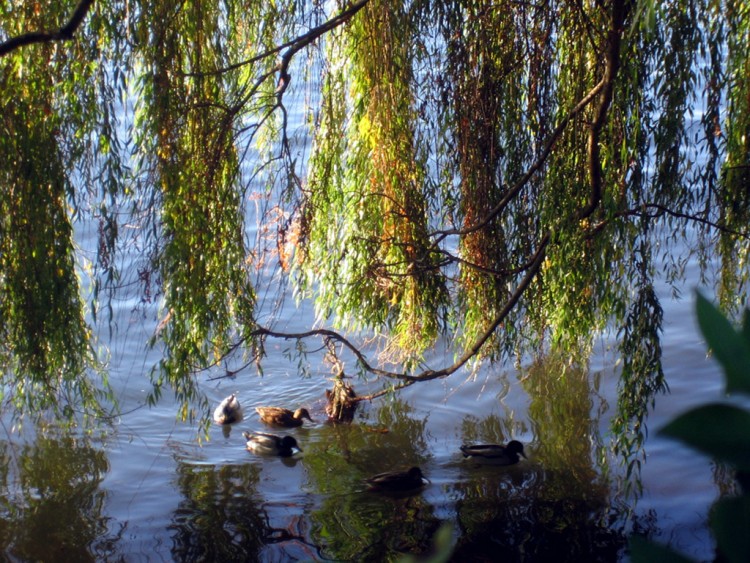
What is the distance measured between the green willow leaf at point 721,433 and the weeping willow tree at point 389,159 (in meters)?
3.22

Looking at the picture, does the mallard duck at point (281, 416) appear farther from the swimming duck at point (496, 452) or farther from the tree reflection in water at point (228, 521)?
the swimming duck at point (496, 452)

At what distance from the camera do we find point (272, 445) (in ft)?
21.4

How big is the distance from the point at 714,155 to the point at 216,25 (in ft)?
8.21

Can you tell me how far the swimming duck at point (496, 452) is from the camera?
6.27 meters

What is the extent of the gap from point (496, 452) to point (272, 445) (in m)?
1.60

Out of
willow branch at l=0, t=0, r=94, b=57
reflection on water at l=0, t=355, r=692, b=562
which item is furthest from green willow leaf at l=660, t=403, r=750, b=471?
reflection on water at l=0, t=355, r=692, b=562

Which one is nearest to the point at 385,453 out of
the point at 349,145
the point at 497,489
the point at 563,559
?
the point at 497,489

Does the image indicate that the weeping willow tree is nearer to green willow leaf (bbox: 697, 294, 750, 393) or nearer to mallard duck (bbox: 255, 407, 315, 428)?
mallard duck (bbox: 255, 407, 315, 428)

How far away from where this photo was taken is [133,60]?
4.26 metres

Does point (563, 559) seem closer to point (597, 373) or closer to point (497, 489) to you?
point (497, 489)

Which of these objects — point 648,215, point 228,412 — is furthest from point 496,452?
point 648,215

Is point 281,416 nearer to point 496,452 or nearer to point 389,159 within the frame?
point 496,452

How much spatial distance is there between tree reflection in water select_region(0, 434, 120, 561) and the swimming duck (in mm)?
2415

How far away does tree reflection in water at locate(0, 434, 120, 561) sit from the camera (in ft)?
17.3
